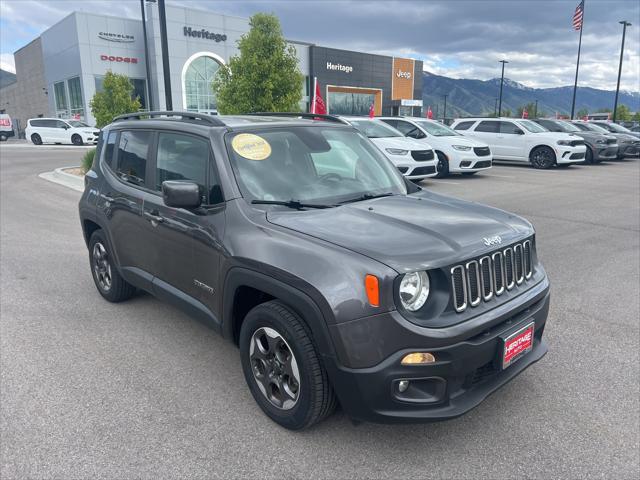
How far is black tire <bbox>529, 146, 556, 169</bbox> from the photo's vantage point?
17328mm

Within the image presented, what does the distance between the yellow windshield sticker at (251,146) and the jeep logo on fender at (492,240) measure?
5.09 feet

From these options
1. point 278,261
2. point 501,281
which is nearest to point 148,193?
Answer: point 278,261

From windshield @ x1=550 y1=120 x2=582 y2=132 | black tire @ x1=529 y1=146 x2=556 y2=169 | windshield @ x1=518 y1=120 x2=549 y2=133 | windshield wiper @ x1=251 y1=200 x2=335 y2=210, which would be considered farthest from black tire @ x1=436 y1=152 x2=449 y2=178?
windshield wiper @ x1=251 y1=200 x2=335 y2=210

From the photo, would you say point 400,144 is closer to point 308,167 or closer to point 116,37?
point 308,167

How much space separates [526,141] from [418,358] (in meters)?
17.1

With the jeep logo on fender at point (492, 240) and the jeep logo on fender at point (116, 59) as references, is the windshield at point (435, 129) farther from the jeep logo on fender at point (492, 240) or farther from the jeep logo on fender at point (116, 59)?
the jeep logo on fender at point (116, 59)

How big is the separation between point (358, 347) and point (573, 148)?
57.4 ft

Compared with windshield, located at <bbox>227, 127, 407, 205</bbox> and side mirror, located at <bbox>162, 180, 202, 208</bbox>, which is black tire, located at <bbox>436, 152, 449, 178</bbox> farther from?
side mirror, located at <bbox>162, 180, 202, 208</bbox>

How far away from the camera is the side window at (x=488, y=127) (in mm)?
18266

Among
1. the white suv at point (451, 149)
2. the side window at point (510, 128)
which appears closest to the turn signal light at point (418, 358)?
the white suv at point (451, 149)

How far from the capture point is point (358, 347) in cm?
244

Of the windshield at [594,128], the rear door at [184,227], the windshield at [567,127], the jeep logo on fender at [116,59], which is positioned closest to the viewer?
the rear door at [184,227]

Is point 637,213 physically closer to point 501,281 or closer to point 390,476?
point 501,281

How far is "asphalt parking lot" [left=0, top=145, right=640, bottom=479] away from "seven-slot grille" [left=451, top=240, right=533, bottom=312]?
→ 32.8 inches
